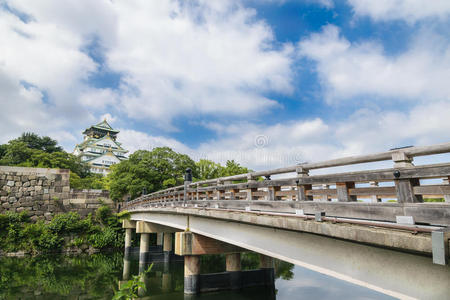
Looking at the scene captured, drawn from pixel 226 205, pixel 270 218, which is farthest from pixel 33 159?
pixel 270 218

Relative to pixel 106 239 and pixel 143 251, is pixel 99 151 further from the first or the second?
pixel 143 251

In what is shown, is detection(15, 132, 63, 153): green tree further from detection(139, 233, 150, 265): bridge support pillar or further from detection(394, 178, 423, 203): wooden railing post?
detection(394, 178, 423, 203): wooden railing post

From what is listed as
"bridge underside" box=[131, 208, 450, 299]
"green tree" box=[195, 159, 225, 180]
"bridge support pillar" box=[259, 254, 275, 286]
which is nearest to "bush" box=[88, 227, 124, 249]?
"green tree" box=[195, 159, 225, 180]

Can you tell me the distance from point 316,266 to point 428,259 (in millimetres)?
2201

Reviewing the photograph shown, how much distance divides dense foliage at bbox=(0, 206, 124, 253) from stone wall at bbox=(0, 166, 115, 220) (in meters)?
1.11

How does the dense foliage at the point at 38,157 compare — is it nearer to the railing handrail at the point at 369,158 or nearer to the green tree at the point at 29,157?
the green tree at the point at 29,157

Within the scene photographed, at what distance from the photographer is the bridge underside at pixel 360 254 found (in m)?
3.55

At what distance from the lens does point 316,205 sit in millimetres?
5379

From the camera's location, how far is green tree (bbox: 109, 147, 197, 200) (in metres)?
32.9

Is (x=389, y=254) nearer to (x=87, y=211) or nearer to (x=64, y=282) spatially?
(x=64, y=282)

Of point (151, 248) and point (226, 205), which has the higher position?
point (226, 205)

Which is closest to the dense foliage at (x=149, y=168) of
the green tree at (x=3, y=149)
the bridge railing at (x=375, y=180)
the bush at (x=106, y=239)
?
the green tree at (x=3, y=149)

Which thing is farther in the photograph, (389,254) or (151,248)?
(151,248)

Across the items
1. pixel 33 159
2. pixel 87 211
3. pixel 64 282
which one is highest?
pixel 33 159
